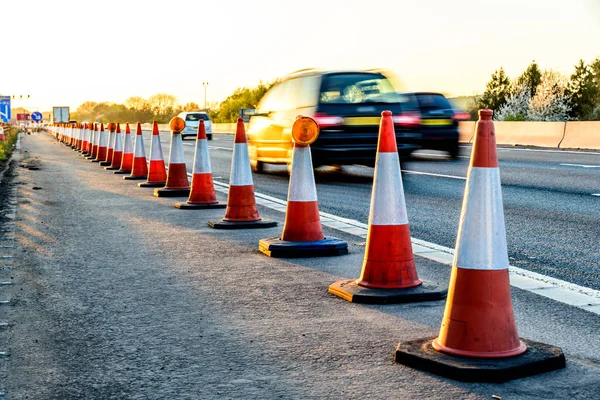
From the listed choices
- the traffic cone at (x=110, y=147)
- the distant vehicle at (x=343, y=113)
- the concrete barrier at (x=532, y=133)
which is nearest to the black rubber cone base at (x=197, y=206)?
the distant vehicle at (x=343, y=113)

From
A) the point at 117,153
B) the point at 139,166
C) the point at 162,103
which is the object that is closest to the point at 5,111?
the point at 117,153

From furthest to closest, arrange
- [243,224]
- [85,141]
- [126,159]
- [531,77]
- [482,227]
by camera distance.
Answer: [531,77] < [85,141] < [126,159] < [243,224] < [482,227]

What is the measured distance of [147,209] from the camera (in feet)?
31.9

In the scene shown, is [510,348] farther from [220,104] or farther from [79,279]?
[220,104]

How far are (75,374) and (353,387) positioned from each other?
45.8 inches

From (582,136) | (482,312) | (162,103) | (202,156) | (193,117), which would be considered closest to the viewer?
(482,312)

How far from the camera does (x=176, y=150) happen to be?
10680mm

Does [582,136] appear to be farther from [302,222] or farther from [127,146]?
[302,222]

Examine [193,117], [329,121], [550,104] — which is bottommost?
[193,117]

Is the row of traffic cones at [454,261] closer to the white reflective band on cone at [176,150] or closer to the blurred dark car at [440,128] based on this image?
the white reflective band on cone at [176,150]

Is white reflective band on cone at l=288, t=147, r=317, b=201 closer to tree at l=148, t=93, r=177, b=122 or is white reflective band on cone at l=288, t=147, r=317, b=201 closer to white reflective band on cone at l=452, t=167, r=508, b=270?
white reflective band on cone at l=452, t=167, r=508, b=270

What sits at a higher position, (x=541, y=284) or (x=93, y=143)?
(x=541, y=284)

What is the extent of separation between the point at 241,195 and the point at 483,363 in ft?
15.3

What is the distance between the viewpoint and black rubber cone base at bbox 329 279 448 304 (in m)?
4.71
